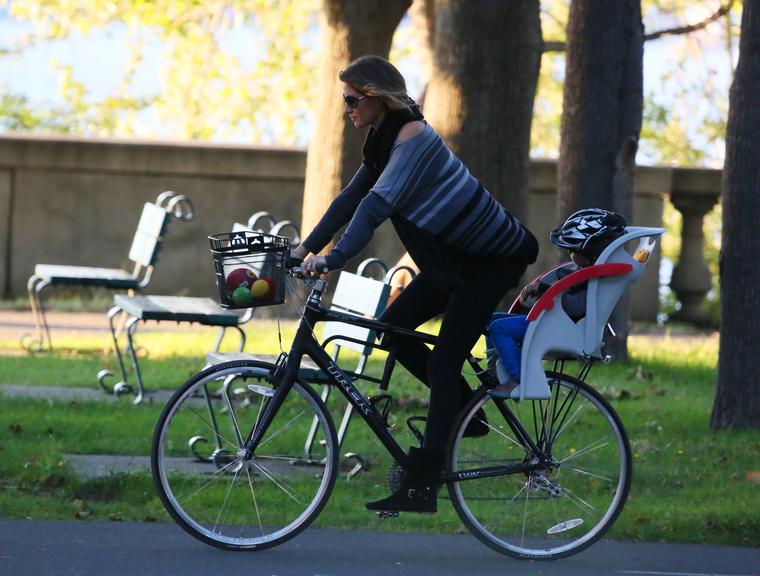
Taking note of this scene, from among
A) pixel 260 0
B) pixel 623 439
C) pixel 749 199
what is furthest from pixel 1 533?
pixel 260 0

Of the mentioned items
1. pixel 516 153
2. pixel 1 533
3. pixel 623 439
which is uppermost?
pixel 516 153

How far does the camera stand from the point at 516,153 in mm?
10969

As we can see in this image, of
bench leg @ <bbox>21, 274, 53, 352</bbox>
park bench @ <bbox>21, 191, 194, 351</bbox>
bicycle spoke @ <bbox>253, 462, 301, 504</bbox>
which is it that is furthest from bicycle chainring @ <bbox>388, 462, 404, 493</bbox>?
bench leg @ <bbox>21, 274, 53, 352</bbox>

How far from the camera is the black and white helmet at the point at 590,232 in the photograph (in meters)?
6.08

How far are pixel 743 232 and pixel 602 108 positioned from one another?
114 inches

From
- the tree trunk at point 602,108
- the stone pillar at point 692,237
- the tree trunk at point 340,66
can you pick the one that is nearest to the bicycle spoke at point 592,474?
the tree trunk at point 602,108

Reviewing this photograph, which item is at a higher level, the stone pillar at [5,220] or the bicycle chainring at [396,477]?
the stone pillar at [5,220]

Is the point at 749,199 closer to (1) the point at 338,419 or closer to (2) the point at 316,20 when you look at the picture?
(1) the point at 338,419

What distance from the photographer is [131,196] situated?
50.4ft

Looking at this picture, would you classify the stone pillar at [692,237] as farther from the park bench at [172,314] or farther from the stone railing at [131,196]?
the park bench at [172,314]

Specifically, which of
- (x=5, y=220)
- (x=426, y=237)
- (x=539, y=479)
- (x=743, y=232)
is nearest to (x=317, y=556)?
(x=539, y=479)

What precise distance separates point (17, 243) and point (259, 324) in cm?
315

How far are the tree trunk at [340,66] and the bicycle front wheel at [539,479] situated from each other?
633cm

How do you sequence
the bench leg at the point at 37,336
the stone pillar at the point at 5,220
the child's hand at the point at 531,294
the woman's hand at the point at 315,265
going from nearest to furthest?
1. the woman's hand at the point at 315,265
2. the child's hand at the point at 531,294
3. the bench leg at the point at 37,336
4. the stone pillar at the point at 5,220
